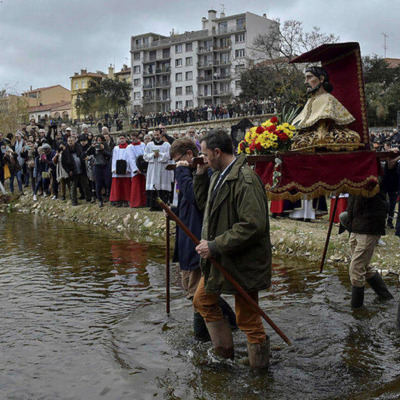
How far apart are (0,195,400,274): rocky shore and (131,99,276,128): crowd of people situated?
31743mm

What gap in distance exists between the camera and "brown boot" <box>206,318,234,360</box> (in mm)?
5168

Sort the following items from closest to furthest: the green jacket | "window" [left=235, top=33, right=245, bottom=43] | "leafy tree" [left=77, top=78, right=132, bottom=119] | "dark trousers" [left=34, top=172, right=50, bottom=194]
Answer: the green jacket → "dark trousers" [left=34, top=172, right=50, bottom=194] → "leafy tree" [left=77, top=78, right=132, bottom=119] → "window" [left=235, top=33, right=245, bottom=43]

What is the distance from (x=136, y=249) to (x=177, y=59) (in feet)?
295

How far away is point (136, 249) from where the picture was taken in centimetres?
1152

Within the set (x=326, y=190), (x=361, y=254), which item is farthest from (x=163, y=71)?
(x=326, y=190)

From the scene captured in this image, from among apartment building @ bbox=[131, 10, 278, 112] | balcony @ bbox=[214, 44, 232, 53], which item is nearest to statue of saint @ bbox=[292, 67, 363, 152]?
apartment building @ bbox=[131, 10, 278, 112]

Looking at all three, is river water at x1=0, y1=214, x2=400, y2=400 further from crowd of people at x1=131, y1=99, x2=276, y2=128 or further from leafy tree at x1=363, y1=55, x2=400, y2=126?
crowd of people at x1=131, y1=99, x2=276, y2=128

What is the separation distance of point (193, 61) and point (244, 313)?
307 ft

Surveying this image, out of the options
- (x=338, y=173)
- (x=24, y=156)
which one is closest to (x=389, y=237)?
(x=338, y=173)

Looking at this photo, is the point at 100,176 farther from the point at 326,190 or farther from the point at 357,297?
the point at 326,190

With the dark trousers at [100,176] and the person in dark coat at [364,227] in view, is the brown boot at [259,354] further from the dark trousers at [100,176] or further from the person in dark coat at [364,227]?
the dark trousers at [100,176]

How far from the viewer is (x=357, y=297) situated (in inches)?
271

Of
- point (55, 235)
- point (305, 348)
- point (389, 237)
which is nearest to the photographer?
point (305, 348)

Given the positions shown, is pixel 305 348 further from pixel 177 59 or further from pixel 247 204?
pixel 177 59
